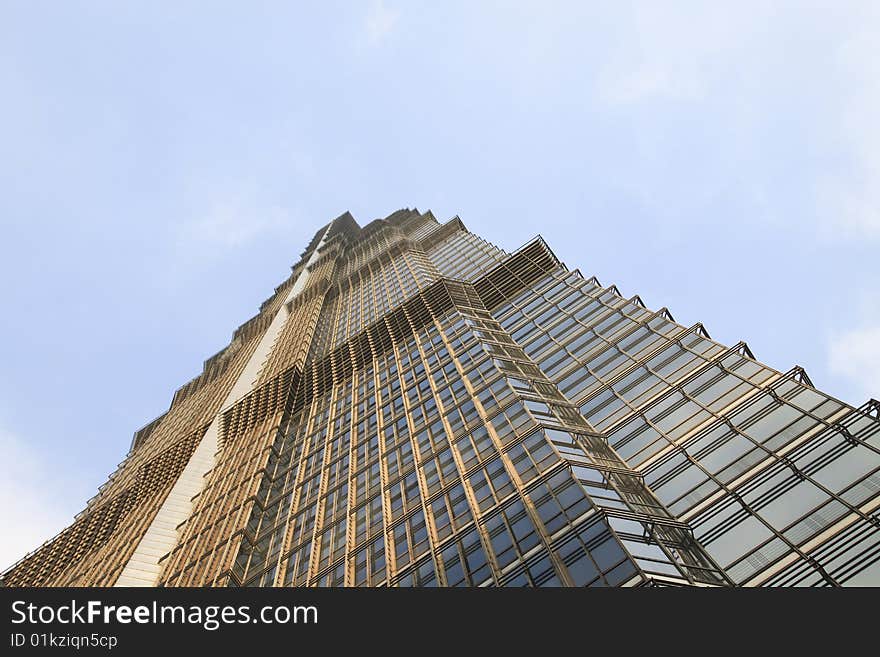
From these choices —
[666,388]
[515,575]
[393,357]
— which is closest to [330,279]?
[393,357]

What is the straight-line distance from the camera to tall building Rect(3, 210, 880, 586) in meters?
25.6

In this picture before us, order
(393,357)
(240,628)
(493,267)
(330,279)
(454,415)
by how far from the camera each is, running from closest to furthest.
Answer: (240,628), (454,415), (393,357), (493,267), (330,279)

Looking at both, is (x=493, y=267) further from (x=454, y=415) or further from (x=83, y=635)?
(x=83, y=635)

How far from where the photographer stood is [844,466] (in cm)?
2639

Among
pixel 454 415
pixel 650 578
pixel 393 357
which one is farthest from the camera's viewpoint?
pixel 393 357

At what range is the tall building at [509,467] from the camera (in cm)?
2558

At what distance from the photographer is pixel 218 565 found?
134ft

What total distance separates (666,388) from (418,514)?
598 inches

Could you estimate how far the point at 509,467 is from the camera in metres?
33.8

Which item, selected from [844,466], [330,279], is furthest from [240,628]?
[330,279]

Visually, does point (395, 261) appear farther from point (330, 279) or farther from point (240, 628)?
point (240, 628)

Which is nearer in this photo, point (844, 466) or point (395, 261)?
point (844, 466)

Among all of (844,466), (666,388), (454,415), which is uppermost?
(454,415)

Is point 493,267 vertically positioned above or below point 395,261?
below
